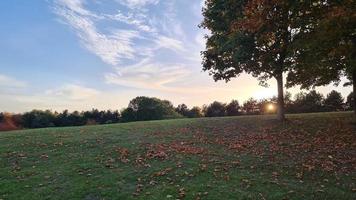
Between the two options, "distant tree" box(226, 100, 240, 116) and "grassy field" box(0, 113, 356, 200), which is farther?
"distant tree" box(226, 100, 240, 116)

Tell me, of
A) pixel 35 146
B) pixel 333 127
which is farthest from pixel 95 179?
pixel 333 127

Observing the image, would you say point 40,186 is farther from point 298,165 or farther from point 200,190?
point 298,165

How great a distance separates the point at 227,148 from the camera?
1969cm

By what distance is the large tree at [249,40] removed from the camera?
25.3 meters

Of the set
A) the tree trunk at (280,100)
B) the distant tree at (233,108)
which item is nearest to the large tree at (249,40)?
the tree trunk at (280,100)

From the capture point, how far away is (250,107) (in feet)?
186

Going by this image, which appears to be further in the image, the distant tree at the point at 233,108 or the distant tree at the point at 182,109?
the distant tree at the point at 182,109

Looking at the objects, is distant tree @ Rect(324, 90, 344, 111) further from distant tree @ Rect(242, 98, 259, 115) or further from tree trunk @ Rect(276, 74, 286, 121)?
tree trunk @ Rect(276, 74, 286, 121)

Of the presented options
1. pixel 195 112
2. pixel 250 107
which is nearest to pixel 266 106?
pixel 250 107

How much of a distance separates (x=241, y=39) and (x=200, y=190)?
15.4 m

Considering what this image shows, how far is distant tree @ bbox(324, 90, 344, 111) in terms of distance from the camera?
49000mm

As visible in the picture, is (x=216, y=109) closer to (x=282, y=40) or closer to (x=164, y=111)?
(x=164, y=111)

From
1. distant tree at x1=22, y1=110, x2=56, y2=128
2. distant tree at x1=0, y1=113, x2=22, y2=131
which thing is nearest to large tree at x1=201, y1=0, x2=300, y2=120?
distant tree at x1=22, y1=110, x2=56, y2=128

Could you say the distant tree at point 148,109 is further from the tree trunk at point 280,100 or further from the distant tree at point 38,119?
the tree trunk at point 280,100
